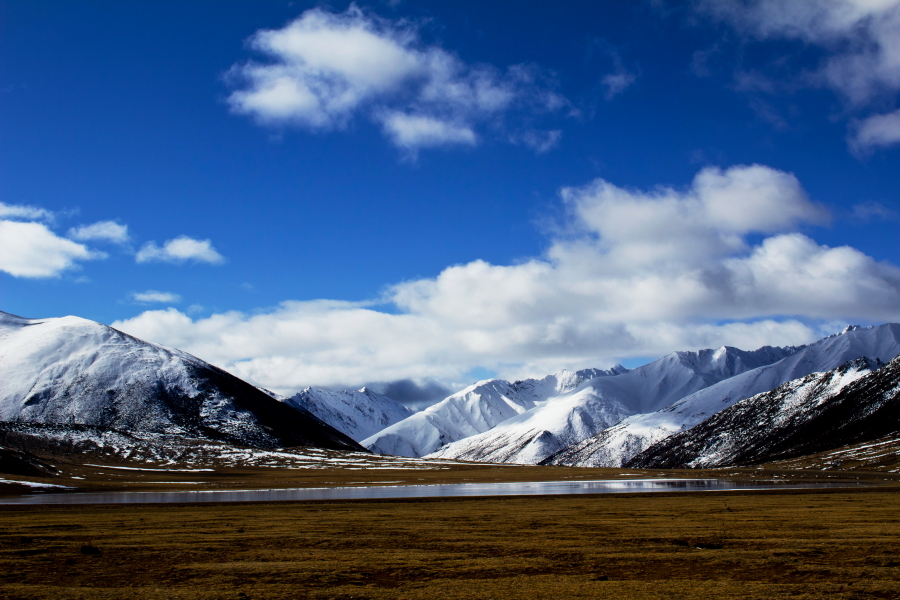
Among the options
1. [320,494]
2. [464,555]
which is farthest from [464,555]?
[320,494]

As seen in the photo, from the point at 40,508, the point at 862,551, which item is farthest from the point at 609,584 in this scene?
the point at 40,508

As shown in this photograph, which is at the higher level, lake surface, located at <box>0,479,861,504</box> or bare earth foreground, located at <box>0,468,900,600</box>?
bare earth foreground, located at <box>0,468,900,600</box>

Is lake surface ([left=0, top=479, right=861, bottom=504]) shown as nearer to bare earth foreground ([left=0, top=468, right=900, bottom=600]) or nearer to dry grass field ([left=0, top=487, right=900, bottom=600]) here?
bare earth foreground ([left=0, top=468, right=900, bottom=600])

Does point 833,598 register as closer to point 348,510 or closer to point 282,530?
point 282,530

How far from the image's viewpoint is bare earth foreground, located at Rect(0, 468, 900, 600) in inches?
844

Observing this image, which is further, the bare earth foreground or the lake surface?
the lake surface

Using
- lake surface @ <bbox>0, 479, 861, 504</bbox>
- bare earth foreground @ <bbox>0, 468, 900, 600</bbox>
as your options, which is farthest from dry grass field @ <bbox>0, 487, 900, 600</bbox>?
lake surface @ <bbox>0, 479, 861, 504</bbox>

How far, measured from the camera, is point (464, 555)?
28.6 m

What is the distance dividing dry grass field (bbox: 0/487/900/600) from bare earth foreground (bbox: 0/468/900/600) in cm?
9

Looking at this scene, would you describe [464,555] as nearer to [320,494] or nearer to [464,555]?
[464,555]

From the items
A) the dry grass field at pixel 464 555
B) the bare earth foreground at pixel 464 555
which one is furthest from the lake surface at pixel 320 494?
the dry grass field at pixel 464 555

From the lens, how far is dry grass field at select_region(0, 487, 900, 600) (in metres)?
21.4

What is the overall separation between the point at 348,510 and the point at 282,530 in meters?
17.2

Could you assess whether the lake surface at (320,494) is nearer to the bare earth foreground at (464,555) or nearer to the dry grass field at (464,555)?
the bare earth foreground at (464,555)
